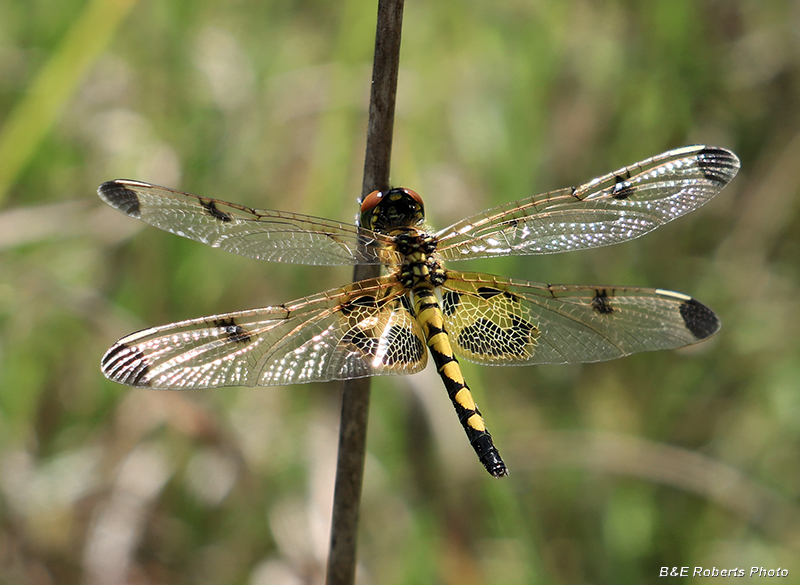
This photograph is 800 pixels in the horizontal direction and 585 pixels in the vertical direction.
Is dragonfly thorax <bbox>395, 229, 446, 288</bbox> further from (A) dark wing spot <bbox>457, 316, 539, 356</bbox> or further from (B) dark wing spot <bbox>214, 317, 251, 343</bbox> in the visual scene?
(B) dark wing spot <bbox>214, 317, 251, 343</bbox>

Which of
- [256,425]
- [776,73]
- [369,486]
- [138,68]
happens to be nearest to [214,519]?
[256,425]

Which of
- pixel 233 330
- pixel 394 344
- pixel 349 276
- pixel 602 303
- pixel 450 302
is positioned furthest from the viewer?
pixel 349 276

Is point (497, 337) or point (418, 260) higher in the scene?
point (418, 260)

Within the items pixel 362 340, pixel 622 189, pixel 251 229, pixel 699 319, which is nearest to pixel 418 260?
pixel 362 340

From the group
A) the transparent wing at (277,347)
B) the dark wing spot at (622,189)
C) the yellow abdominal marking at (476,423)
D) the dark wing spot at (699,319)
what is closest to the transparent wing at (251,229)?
the transparent wing at (277,347)

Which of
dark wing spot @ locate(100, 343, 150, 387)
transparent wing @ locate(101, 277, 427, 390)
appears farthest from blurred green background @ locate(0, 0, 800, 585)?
dark wing spot @ locate(100, 343, 150, 387)

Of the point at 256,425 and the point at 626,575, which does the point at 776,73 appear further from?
the point at 256,425

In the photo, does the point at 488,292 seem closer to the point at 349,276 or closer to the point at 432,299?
the point at 432,299
